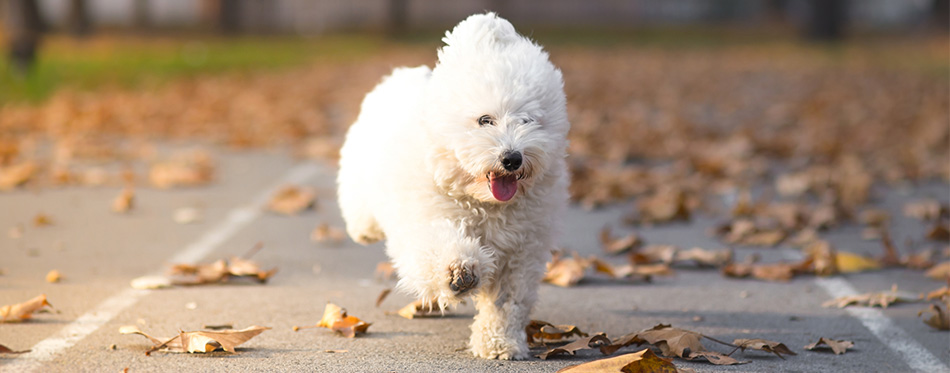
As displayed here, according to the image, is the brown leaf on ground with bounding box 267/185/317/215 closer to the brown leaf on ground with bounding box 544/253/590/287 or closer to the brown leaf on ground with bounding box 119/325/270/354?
the brown leaf on ground with bounding box 544/253/590/287

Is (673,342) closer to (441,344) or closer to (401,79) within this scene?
(441,344)

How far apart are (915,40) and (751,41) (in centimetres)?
665

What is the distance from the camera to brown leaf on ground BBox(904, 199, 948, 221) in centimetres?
867

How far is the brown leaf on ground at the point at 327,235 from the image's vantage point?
793 cm

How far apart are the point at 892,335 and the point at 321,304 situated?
302cm

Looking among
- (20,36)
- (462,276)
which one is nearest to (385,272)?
(462,276)

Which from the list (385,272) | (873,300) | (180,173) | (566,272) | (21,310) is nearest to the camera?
(21,310)

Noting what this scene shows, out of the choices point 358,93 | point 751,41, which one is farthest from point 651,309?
point 751,41

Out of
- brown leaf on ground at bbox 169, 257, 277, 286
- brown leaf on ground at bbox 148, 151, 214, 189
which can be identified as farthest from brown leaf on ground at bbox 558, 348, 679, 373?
brown leaf on ground at bbox 148, 151, 214, 189

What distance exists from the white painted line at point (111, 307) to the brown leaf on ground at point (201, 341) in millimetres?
392

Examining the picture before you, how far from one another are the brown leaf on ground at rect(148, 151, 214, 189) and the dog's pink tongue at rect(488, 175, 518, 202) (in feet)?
21.5

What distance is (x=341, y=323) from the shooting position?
5355mm

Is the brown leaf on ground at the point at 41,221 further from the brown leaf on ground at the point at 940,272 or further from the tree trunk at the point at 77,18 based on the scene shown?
the tree trunk at the point at 77,18

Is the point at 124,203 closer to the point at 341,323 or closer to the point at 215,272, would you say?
the point at 215,272
